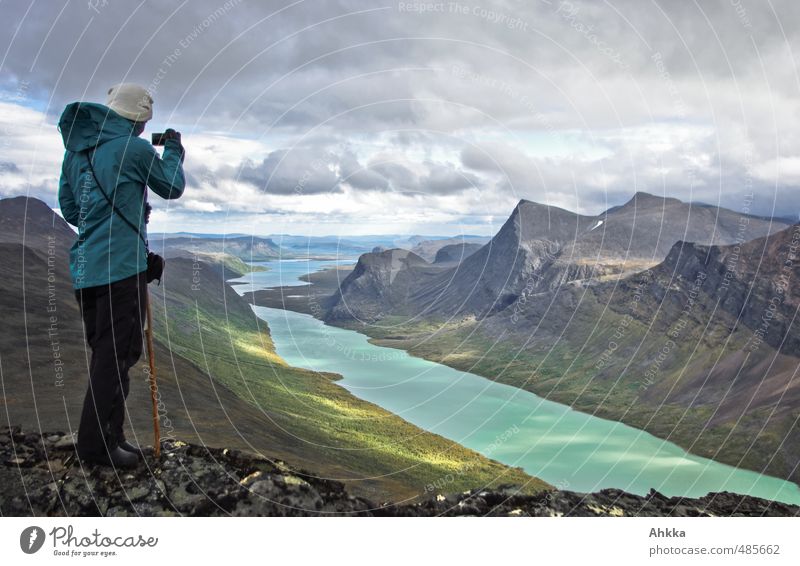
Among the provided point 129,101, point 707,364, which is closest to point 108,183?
point 129,101

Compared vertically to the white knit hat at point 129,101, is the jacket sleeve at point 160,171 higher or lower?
lower

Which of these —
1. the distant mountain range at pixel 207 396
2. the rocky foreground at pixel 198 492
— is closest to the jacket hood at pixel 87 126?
the rocky foreground at pixel 198 492

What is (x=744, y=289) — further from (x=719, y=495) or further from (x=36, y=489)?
(x=36, y=489)

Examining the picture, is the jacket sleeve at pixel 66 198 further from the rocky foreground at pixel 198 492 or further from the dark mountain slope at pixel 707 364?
the dark mountain slope at pixel 707 364

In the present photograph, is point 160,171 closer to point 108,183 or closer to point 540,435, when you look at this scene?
point 108,183

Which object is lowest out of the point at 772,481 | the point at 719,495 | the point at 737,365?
the point at 772,481

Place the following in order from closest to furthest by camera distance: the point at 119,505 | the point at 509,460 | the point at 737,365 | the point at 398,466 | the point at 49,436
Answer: the point at 119,505
the point at 49,436
the point at 398,466
the point at 509,460
the point at 737,365

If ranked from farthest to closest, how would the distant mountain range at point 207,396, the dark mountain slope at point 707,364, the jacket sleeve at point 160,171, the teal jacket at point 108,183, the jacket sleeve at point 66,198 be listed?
the dark mountain slope at point 707,364 → the distant mountain range at point 207,396 → the jacket sleeve at point 66,198 → the jacket sleeve at point 160,171 → the teal jacket at point 108,183

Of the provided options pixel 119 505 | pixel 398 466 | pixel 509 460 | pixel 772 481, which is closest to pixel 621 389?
pixel 772 481
